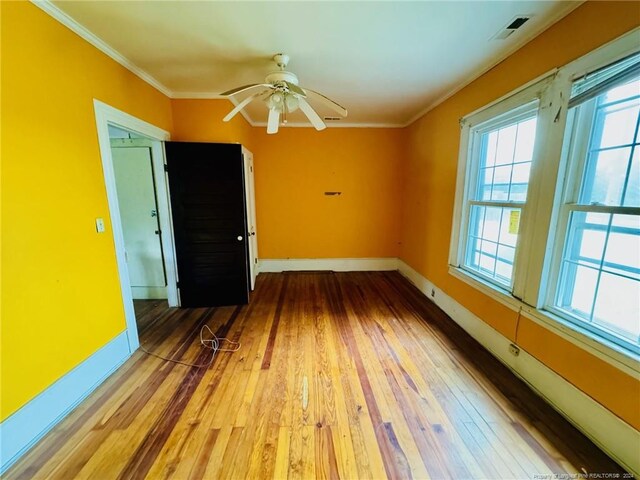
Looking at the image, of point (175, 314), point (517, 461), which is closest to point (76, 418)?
point (175, 314)

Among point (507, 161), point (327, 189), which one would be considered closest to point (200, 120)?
point (327, 189)

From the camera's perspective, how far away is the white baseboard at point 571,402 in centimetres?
131

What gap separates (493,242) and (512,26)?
1734mm

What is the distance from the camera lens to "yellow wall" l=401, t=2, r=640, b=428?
1379mm

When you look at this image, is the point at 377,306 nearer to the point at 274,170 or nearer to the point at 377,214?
the point at 377,214

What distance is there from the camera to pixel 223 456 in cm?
141

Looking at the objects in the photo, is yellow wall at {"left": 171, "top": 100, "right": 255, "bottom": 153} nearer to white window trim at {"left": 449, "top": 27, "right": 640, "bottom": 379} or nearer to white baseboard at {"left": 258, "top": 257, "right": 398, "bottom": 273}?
white baseboard at {"left": 258, "top": 257, "right": 398, "bottom": 273}

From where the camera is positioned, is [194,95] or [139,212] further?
[139,212]

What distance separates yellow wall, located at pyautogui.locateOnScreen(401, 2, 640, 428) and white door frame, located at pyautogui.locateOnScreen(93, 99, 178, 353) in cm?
337

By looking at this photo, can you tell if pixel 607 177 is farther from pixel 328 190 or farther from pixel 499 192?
pixel 328 190

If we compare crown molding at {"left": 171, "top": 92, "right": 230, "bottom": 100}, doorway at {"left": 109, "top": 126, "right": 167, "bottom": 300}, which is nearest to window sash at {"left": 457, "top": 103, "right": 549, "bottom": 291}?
crown molding at {"left": 171, "top": 92, "right": 230, "bottom": 100}

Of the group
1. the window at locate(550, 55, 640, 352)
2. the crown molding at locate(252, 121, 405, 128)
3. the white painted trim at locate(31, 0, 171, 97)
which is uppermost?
the crown molding at locate(252, 121, 405, 128)

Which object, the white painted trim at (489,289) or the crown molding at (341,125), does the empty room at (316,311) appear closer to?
the white painted trim at (489,289)

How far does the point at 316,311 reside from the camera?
3.18 meters
